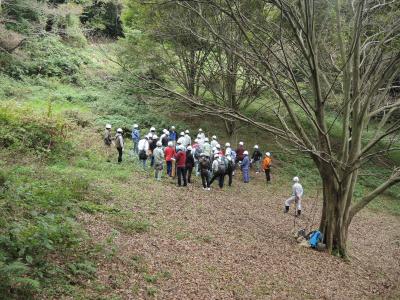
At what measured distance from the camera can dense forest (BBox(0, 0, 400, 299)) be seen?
8031mm

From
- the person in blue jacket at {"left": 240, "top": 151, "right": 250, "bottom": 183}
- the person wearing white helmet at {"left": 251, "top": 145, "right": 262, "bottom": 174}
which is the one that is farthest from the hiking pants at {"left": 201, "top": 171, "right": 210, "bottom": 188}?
the person wearing white helmet at {"left": 251, "top": 145, "right": 262, "bottom": 174}

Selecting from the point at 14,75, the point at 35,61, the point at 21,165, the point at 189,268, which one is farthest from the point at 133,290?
the point at 35,61

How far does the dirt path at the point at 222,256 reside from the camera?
8258mm

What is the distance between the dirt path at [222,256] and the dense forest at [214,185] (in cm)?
6

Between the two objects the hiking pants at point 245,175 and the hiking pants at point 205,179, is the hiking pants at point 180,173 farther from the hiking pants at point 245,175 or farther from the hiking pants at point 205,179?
the hiking pants at point 245,175

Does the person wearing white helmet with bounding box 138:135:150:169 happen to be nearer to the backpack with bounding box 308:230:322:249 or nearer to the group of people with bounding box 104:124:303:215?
the group of people with bounding box 104:124:303:215

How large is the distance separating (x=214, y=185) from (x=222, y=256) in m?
9.27

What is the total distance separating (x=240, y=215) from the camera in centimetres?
1540

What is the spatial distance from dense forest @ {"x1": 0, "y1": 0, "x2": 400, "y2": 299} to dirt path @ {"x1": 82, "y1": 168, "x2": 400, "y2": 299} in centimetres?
6

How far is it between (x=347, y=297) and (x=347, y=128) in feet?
16.4

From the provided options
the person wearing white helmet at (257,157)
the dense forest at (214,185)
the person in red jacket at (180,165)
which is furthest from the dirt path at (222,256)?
the person wearing white helmet at (257,157)

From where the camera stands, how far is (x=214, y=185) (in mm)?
19750

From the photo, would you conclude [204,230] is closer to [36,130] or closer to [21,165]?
[21,165]

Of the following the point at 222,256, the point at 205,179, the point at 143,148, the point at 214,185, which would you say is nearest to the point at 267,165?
the point at 214,185
